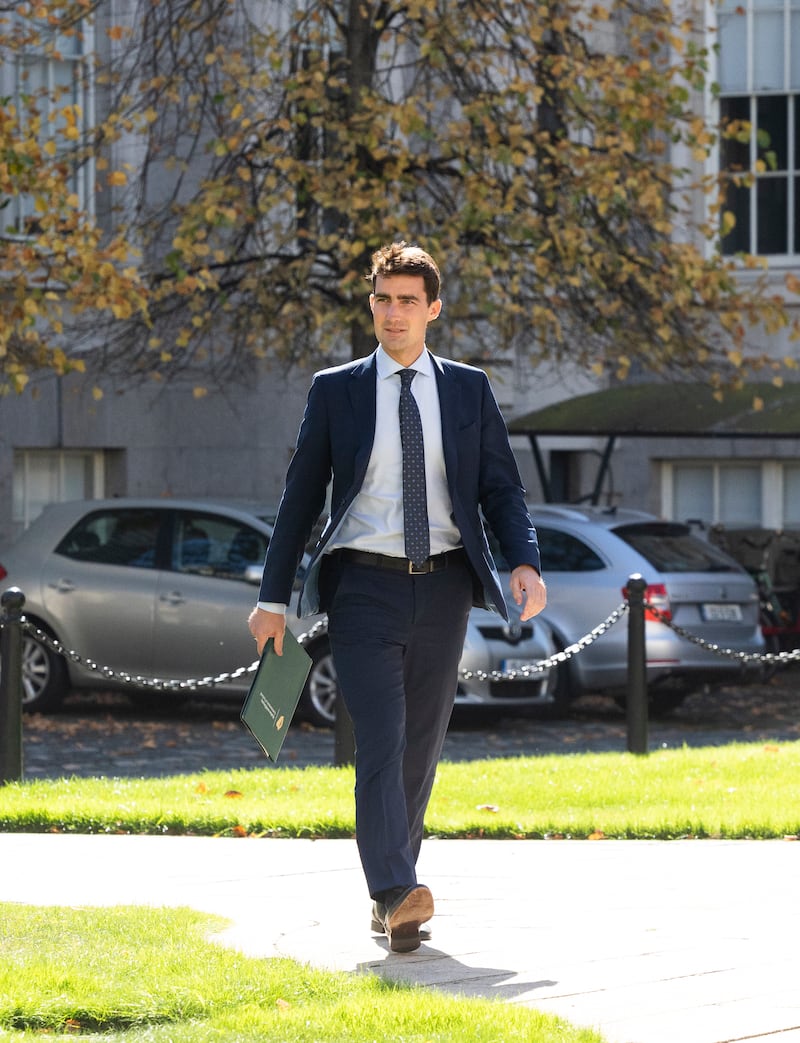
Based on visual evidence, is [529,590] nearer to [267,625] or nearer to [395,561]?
[395,561]

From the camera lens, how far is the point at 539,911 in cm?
645

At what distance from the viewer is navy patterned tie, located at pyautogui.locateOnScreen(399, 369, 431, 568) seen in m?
5.89

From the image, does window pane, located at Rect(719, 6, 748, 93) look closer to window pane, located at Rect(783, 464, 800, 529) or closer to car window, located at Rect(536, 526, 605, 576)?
window pane, located at Rect(783, 464, 800, 529)

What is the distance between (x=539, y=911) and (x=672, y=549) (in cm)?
911

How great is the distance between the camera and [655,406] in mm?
19094

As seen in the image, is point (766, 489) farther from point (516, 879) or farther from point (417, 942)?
point (417, 942)

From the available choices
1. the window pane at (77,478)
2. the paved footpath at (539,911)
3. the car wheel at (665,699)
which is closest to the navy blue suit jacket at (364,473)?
the paved footpath at (539,911)

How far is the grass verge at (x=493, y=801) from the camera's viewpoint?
28.0 feet

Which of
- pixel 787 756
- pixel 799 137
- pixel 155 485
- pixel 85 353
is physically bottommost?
pixel 787 756

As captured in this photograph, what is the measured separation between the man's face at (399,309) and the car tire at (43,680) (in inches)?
370

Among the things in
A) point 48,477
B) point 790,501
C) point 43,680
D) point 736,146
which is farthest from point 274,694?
point 736,146

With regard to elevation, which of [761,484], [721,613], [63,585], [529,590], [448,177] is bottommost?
[721,613]

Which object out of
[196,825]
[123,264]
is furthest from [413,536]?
[123,264]

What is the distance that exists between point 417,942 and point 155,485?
14635 millimetres
